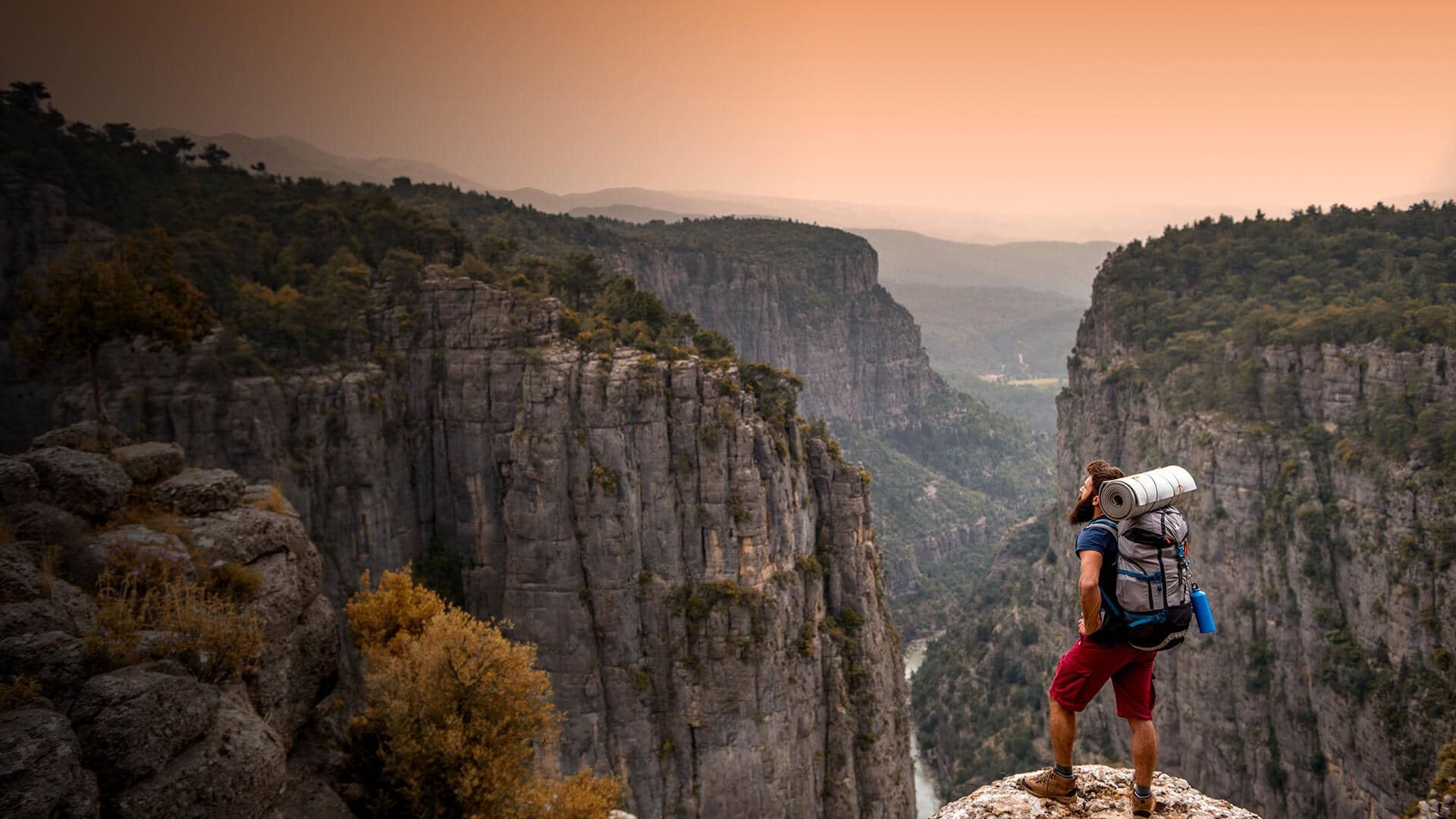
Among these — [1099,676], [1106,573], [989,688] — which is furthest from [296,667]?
[989,688]

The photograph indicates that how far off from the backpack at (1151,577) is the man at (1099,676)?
10 cm

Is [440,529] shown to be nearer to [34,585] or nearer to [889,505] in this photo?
[34,585]

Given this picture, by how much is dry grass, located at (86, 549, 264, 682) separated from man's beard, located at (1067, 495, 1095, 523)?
12.6 metres

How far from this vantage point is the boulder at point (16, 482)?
14211 millimetres

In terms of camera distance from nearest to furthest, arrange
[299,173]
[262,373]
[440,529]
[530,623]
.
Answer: [262,373]
[530,623]
[440,529]
[299,173]

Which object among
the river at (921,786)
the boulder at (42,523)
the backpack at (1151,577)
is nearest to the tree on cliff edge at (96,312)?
the boulder at (42,523)

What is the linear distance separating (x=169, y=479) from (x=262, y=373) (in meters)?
27.6

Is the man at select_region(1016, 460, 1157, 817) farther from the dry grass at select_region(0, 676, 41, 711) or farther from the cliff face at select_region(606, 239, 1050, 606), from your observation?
the cliff face at select_region(606, 239, 1050, 606)

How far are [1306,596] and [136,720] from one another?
68445 mm

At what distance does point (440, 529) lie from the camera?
166ft

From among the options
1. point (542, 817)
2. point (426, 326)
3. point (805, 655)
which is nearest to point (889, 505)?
point (805, 655)

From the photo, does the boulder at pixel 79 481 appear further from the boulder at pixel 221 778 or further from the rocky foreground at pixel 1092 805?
the rocky foreground at pixel 1092 805

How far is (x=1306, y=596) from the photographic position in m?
58.4

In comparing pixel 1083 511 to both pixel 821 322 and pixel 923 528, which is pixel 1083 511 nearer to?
pixel 923 528
